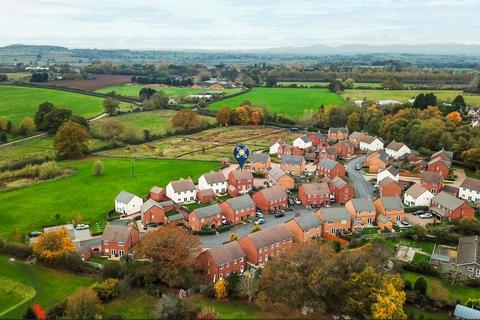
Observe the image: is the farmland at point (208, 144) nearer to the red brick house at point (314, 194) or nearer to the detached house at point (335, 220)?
the red brick house at point (314, 194)

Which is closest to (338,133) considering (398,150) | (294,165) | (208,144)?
(398,150)

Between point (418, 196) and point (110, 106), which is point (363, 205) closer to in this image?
point (418, 196)

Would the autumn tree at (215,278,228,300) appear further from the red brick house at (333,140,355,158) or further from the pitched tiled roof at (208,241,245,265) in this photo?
the red brick house at (333,140,355,158)

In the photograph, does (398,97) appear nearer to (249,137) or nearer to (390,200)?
(249,137)

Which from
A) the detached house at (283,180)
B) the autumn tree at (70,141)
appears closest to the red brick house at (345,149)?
the detached house at (283,180)

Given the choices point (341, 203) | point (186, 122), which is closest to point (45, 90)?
point (186, 122)

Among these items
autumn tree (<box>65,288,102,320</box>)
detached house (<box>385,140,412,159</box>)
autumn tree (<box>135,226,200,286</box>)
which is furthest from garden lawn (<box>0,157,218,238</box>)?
detached house (<box>385,140,412,159</box>)
